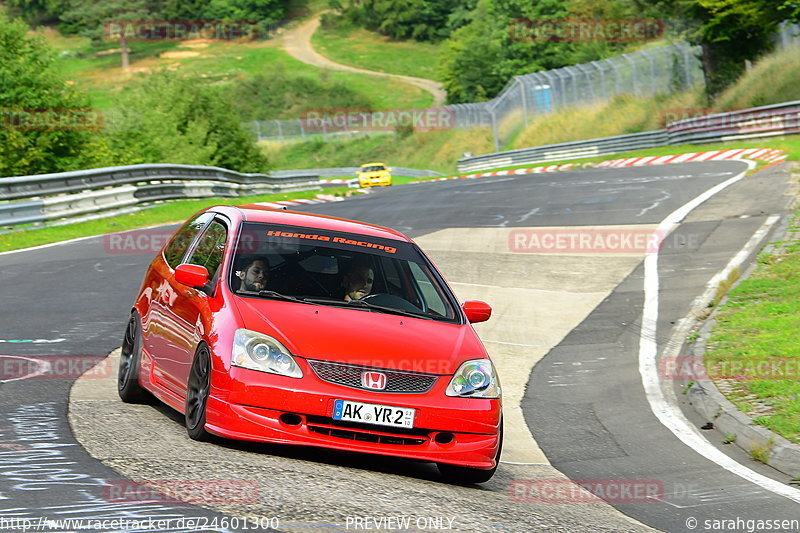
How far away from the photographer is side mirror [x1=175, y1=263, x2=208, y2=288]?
7652 millimetres

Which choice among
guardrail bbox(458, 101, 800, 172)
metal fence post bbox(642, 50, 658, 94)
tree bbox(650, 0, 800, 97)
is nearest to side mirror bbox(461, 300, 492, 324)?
guardrail bbox(458, 101, 800, 172)

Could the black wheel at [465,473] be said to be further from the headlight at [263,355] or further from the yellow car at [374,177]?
the yellow car at [374,177]

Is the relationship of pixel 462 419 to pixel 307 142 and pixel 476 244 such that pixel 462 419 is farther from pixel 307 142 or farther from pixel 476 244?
pixel 307 142

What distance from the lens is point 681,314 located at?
555 inches

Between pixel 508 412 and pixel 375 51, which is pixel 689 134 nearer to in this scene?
pixel 508 412

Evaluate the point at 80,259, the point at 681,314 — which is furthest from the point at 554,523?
the point at 80,259

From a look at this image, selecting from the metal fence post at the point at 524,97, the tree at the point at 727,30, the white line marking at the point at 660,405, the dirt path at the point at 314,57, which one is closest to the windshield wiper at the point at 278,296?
the white line marking at the point at 660,405

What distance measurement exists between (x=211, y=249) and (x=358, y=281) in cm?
112

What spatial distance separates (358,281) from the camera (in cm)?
816

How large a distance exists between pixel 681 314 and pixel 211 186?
20.4 m

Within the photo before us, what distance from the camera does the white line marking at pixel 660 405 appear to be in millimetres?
7727

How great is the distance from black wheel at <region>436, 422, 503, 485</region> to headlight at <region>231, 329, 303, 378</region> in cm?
122

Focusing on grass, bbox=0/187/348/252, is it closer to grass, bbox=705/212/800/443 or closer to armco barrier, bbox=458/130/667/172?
grass, bbox=705/212/800/443

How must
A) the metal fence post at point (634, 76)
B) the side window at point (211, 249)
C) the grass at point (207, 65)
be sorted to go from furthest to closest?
the grass at point (207, 65)
the metal fence post at point (634, 76)
the side window at point (211, 249)
